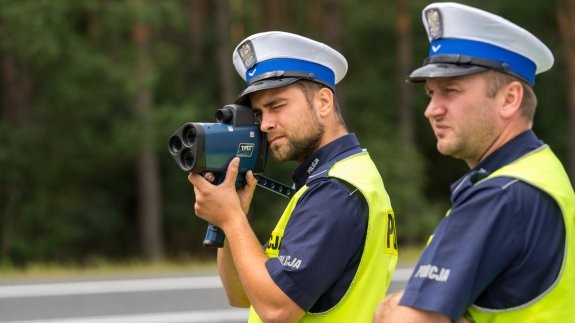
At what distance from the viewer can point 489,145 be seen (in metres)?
2.38

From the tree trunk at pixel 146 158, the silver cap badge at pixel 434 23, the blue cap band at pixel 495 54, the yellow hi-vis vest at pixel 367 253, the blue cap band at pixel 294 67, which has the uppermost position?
the silver cap badge at pixel 434 23

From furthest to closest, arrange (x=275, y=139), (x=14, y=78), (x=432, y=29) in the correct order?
(x=14, y=78) < (x=275, y=139) < (x=432, y=29)

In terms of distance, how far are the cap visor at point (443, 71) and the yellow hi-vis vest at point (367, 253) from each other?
1.75 ft

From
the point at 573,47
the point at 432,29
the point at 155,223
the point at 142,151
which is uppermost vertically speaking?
the point at 432,29

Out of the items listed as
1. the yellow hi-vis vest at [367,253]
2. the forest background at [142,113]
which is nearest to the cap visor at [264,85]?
the yellow hi-vis vest at [367,253]

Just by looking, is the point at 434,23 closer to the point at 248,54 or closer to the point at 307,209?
the point at 307,209

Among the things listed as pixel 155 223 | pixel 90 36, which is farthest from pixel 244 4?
pixel 155 223

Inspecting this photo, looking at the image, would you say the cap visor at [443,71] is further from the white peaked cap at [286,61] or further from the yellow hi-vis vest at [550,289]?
the white peaked cap at [286,61]

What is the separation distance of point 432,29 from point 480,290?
640mm

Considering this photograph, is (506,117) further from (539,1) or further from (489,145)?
(539,1)

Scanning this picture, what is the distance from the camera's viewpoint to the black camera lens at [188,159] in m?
2.90

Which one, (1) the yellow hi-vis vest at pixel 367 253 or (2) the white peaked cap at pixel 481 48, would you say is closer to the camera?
(2) the white peaked cap at pixel 481 48

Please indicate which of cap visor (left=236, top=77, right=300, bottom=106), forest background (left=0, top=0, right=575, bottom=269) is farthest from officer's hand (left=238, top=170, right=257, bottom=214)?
forest background (left=0, top=0, right=575, bottom=269)

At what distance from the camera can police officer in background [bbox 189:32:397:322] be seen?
2812mm
